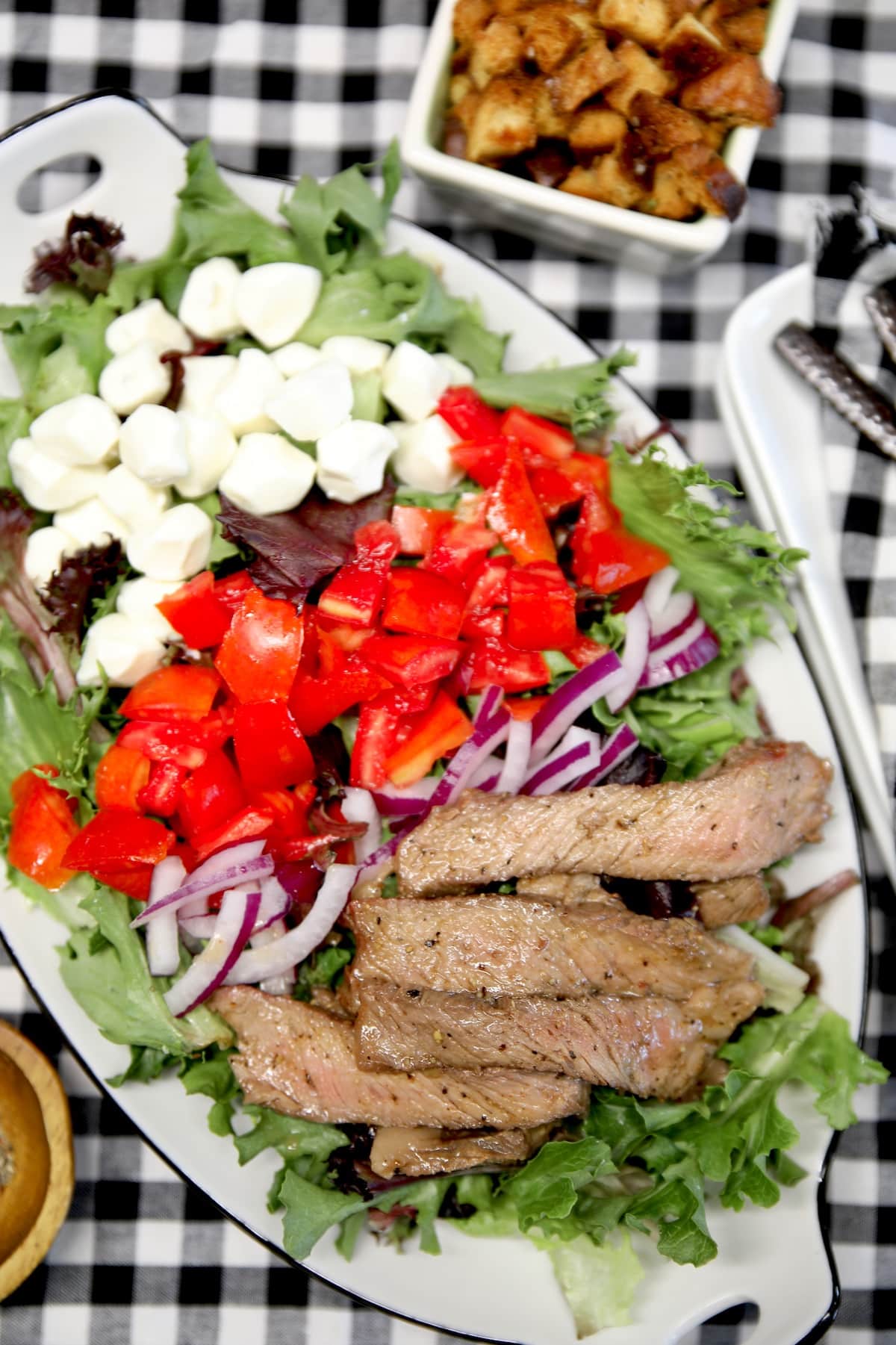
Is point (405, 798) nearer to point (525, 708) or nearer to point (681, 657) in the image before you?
point (525, 708)

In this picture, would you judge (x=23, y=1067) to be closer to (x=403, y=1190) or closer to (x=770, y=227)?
(x=403, y=1190)

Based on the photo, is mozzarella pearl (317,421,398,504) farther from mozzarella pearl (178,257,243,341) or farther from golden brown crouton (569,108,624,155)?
golden brown crouton (569,108,624,155)

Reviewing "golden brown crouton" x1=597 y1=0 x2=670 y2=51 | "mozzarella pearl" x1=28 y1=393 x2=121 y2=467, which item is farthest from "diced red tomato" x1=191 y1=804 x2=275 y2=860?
"golden brown crouton" x1=597 y1=0 x2=670 y2=51

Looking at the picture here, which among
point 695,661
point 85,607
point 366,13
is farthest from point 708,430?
point 85,607

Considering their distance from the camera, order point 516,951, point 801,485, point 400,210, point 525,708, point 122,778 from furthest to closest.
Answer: point 400,210
point 801,485
point 525,708
point 122,778
point 516,951

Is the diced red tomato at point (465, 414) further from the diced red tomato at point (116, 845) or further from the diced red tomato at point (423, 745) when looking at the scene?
the diced red tomato at point (116, 845)

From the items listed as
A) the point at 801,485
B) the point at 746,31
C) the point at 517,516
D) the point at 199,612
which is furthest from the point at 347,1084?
the point at 746,31
